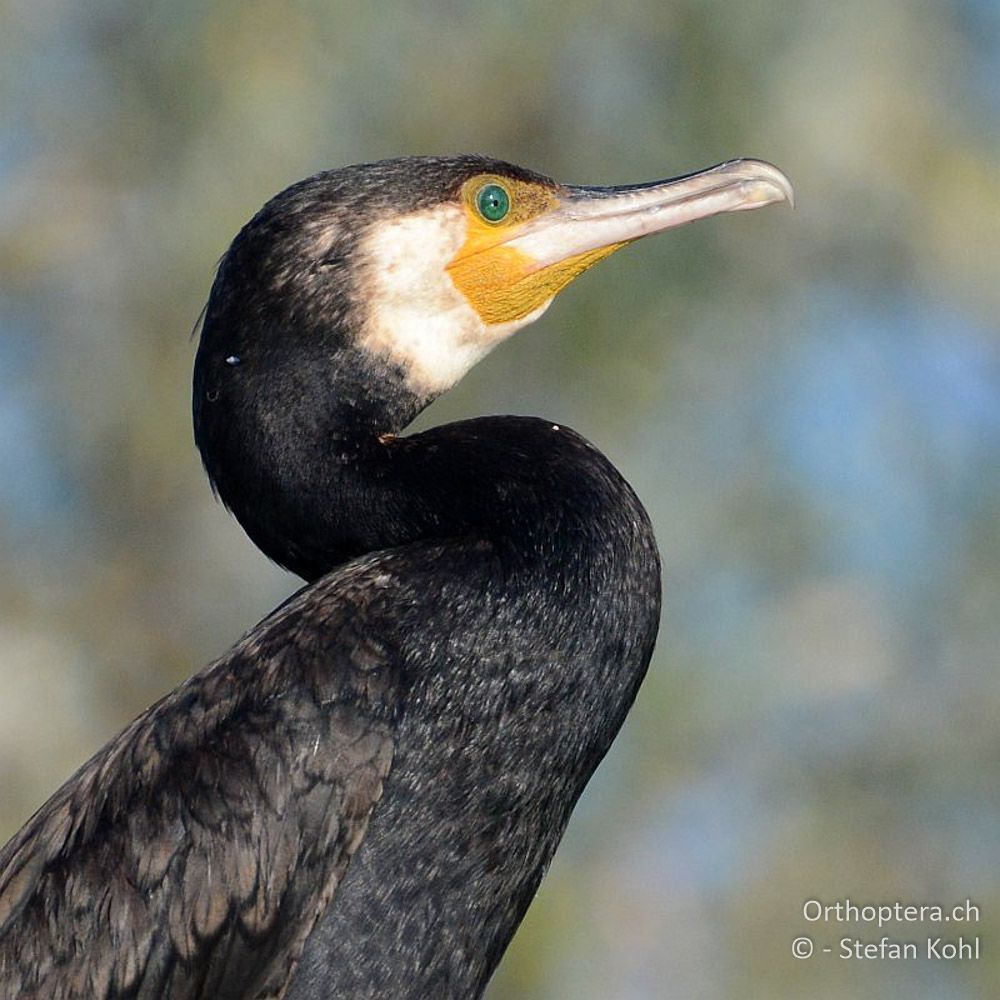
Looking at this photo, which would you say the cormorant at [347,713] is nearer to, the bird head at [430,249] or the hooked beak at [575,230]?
the bird head at [430,249]

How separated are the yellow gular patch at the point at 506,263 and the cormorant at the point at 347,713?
0.34 metres

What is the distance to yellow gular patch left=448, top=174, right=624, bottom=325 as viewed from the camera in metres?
4.48

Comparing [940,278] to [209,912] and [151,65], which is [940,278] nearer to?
[151,65]

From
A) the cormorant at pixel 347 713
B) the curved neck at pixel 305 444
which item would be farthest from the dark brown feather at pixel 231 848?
the curved neck at pixel 305 444

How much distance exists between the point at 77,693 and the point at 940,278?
5.00m

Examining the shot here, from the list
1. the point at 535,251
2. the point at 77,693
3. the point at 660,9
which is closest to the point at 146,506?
the point at 77,693

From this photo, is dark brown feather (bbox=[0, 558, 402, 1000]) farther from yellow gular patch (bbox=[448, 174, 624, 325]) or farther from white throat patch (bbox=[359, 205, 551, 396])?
yellow gular patch (bbox=[448, 174, 624, 325])

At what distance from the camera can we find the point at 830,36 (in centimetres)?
1106

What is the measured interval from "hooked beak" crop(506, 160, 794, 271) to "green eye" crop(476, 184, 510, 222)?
0.21 feet

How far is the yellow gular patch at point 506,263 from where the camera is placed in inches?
176
